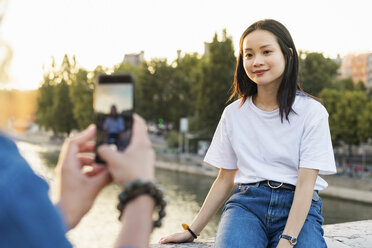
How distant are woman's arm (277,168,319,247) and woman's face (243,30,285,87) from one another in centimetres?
46

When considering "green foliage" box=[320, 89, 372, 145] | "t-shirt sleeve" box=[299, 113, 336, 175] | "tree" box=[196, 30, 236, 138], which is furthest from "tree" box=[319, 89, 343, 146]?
"t-shirt sleeve" box=[299, 113, 336, 175]

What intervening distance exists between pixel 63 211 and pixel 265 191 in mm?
1313

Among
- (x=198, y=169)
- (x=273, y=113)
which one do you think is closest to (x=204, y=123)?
(x=198, y=169)

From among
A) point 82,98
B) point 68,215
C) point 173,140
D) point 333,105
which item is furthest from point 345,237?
point 82,98

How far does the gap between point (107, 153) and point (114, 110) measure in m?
0.12

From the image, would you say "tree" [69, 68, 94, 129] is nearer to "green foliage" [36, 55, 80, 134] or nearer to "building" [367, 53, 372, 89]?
"green foliage" [36, 55, 80, 134]

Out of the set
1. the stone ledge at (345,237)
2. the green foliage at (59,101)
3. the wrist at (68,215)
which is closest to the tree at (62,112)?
the green foliage at (59,101)

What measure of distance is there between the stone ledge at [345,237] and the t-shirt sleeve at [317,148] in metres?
0.79

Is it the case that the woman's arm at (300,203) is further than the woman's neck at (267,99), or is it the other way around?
the woman's neck at (267,99)

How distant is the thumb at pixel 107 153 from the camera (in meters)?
0.88

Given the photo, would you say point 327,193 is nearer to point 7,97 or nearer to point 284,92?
point 284,92

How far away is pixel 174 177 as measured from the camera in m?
28.8

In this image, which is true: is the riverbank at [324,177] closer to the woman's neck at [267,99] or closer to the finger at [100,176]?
the finger at [100,176]

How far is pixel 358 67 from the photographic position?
256ft
